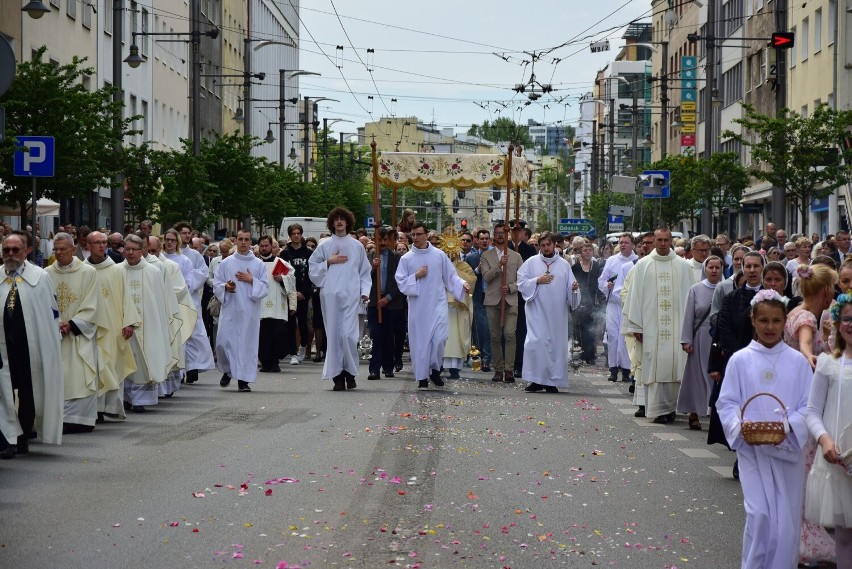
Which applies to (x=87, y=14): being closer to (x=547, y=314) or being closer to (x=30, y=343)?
(x=547, y=314)

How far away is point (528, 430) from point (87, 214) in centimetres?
3111

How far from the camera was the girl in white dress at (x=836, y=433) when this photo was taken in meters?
6.96

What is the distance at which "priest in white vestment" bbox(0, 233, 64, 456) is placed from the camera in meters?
11.9

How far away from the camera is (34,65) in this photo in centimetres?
2698

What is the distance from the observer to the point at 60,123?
1043 inches

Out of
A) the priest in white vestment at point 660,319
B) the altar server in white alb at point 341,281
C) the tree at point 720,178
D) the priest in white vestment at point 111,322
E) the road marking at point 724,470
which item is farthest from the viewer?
the tree at point 720,178

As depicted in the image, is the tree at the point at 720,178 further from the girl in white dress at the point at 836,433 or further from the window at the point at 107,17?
the girl in white dress at the point at 836,433

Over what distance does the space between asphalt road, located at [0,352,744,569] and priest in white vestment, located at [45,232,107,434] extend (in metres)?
0.33

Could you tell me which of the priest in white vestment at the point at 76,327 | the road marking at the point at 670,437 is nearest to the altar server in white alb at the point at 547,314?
the road marking at the point at 670,437

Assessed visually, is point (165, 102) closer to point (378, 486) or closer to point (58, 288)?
point (58, 288)

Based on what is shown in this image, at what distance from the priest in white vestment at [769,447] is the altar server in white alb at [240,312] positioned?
11736 mm

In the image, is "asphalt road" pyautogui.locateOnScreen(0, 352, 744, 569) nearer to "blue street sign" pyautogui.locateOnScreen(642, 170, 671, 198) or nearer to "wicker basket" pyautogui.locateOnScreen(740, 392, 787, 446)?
"wicker basket" pyautogui.locateOnScreen(740, 392, 787, 446)

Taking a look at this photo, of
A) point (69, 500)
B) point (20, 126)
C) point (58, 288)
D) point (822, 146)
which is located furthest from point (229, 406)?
point (822, 146)

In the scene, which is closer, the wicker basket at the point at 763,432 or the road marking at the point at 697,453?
the wicker basket at the point at 763,432
